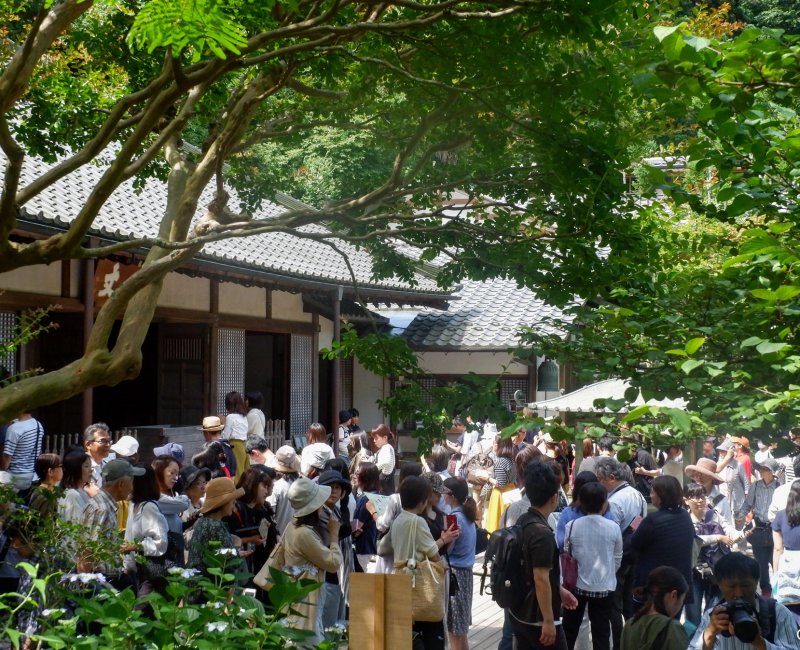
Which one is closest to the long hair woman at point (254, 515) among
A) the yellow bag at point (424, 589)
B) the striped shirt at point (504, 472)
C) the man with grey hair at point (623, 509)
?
the yellow bag at point (424, 589)

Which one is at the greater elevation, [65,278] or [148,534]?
[65,278]

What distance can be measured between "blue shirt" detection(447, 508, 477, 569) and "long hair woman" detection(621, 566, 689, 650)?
7.67 feet

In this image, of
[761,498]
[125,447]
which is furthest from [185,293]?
[761,498]

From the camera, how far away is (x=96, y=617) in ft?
12.1

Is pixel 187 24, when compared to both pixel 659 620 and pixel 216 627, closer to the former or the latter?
pixel 216 627

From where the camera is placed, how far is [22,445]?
914 centimetres

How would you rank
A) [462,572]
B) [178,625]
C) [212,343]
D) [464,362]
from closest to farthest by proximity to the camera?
1. [178,625]
2. [462,572]
3. [212,343]
4. [464,362]

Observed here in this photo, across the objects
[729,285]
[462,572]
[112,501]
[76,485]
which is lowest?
[462,572]

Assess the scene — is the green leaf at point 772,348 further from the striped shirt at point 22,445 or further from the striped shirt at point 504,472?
the striped shirt at point 504,472

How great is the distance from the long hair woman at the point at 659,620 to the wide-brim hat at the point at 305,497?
7.41 ft

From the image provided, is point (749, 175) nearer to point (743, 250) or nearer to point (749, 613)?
point (743, 250)

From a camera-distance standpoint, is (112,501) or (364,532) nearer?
(112,501)

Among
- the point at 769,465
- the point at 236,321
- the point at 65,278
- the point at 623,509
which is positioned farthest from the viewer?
the point at 236,321

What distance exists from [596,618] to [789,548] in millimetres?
1889
